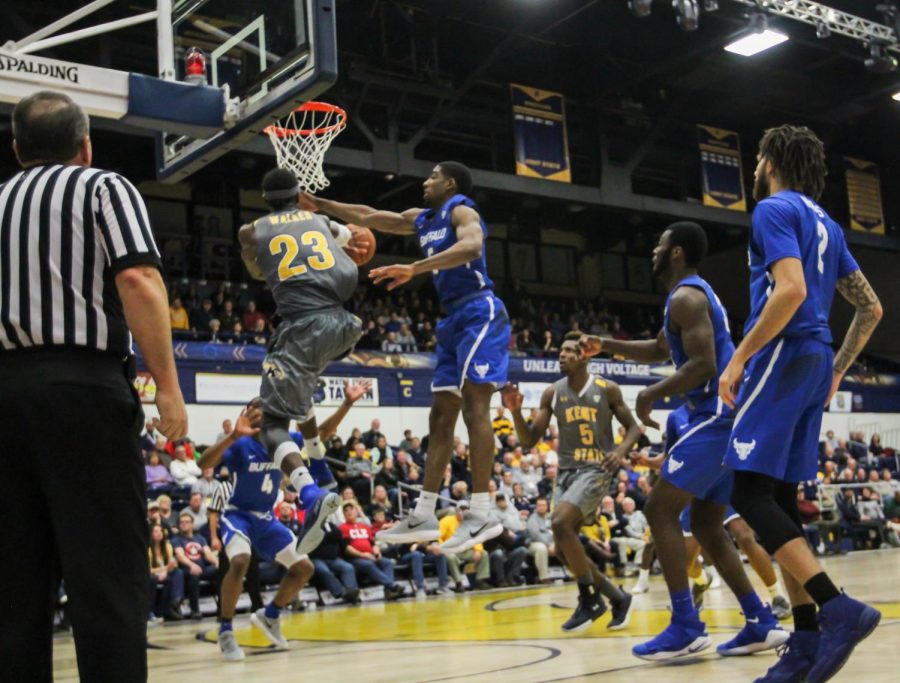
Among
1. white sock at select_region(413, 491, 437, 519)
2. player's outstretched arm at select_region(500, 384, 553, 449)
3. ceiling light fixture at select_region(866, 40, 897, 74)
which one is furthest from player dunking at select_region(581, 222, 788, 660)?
ceiling light fixture at select_region(866, 40, 897, 74)

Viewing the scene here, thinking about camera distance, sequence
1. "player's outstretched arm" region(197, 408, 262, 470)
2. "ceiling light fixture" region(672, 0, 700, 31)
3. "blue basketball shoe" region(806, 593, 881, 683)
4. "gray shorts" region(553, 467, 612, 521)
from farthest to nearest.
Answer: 1. "ceiling light fixture" region(672, 0, 700, 31)
2. "gray shorts" region(553, 467, 612, 521)
3. "player's outstretched arm" region(197, 408, 262, 470)
4. "blue basketball shoe" region(806, 593, 881, 683)

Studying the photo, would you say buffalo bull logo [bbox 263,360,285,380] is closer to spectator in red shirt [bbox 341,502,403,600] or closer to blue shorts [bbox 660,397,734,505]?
blue shorts [bbox 660,397,734,505]

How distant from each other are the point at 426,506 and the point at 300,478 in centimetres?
81

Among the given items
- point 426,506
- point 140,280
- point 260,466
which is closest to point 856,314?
point 426,506

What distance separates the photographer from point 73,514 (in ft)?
9.87

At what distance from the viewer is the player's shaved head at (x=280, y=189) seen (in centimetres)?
643

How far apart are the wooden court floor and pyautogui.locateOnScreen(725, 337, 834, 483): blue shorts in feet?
4.13

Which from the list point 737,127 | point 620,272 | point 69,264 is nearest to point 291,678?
point 69,264

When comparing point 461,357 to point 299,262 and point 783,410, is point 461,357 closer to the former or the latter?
point 299,262

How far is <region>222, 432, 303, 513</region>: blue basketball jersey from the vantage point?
919 centimetres

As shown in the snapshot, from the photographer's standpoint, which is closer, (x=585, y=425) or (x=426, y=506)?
(x=426, y=506)

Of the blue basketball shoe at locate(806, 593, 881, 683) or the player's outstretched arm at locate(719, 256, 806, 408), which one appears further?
the player's outstretched arm at locate(719, 256, 806, 408)

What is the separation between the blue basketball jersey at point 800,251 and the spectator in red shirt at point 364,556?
1040 cm

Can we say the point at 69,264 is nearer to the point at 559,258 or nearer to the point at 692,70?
the point at 692,70
